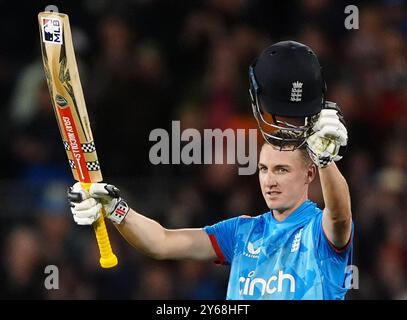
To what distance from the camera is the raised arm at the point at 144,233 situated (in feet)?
18.6

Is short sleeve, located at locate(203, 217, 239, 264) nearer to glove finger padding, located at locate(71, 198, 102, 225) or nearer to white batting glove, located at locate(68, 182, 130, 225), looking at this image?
white batting glove, located at locate(68, 182, 130, 225)

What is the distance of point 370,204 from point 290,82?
4052 millimetres

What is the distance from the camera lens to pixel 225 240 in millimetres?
5980

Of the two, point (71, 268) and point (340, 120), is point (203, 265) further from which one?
point (340, 120)

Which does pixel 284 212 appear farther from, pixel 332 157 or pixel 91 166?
pixel 91 166

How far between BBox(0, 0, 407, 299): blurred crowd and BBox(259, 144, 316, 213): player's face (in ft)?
10.2

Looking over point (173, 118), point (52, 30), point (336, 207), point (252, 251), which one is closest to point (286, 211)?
point (252, 251)

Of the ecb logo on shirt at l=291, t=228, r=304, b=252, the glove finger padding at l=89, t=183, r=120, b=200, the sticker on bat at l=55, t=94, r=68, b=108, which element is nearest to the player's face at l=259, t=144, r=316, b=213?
the ecb logo on shirt at l=291, t=228, r=304, b=252

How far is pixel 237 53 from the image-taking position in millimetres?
10367

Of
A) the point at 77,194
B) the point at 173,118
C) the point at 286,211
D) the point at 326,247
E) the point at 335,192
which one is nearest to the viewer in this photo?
the point at 335,192

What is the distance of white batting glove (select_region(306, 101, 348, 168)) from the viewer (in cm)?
501

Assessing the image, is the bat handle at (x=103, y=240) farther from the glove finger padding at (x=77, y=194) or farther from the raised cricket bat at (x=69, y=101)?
the glove finger padding at (x=77, y=194)

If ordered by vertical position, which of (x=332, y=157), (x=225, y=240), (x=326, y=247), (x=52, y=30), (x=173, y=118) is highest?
(x=173, y=118)

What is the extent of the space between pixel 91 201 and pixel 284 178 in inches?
38.3
